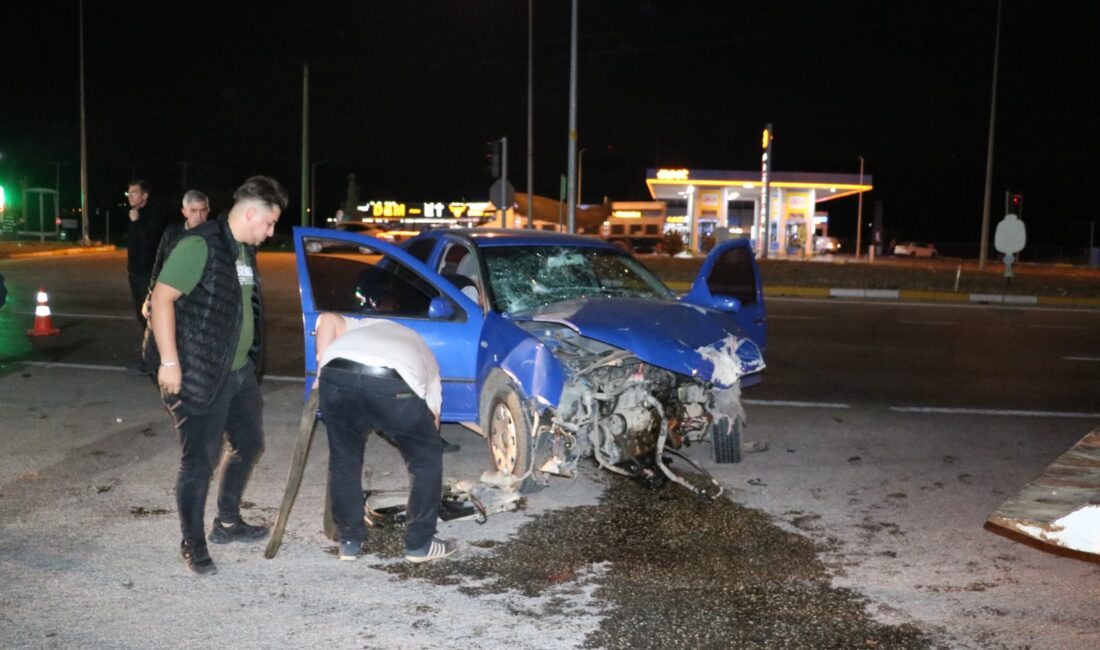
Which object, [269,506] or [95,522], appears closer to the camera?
[95,522]

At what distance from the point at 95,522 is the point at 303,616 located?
6.25ft

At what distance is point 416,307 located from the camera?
703 cm

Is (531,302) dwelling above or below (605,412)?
above

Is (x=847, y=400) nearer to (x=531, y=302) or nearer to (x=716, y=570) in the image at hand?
(x=531, y=302)

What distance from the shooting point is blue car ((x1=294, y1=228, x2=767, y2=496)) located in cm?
600

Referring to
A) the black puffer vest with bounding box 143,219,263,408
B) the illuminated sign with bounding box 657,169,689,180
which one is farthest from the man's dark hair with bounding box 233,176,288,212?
the illuminated sign with bounding box 657,169,689,180

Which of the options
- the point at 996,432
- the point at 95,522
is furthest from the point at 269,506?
the point at 996,432

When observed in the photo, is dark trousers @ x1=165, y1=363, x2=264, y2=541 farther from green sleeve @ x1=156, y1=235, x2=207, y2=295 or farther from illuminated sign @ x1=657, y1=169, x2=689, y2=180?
illuminated sign @ x1=657, y1=169, x2=689, y2=180

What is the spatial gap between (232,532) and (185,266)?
147 cm

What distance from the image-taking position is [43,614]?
4.21 m

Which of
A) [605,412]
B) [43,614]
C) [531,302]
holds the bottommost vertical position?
[43,614]

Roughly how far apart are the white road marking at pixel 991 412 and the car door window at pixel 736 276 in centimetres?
209

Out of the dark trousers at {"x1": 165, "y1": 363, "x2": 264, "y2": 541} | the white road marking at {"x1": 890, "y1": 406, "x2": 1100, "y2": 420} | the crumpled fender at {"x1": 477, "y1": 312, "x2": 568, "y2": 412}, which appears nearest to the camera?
the dark trousers at {"x1": 165, "y1": 363, "x2": 264, "y2": 541}

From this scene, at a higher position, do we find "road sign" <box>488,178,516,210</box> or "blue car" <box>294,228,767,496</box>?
"road sign" <box>488,178,516,210</box>
